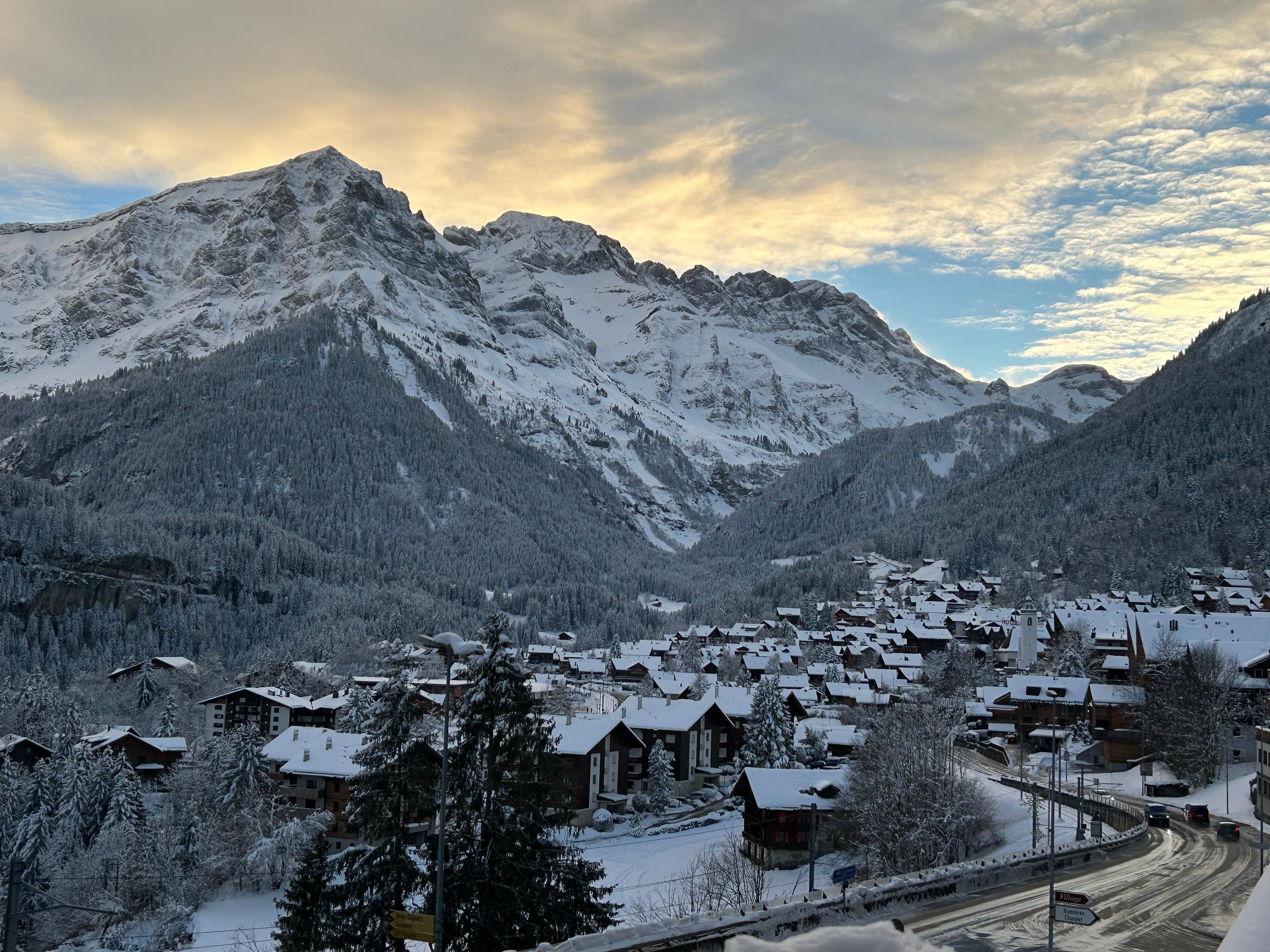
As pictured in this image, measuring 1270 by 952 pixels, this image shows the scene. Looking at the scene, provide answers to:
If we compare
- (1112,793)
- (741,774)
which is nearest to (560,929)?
(741,774)

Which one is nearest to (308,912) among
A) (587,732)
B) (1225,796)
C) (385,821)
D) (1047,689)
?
(385,821)

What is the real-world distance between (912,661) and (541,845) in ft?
338

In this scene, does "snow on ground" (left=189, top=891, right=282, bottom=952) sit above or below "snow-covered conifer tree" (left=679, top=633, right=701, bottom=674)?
below

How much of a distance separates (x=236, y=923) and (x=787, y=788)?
29.5 meters

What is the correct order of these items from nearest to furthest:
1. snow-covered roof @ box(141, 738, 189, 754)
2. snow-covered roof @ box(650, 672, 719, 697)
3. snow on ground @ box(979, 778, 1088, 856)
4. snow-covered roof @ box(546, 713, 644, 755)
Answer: snow on ground @ box(979, 778, 1088, 856), snow-covered roof @ box(546, 713, 644, 755), snow-covered roof @ box(141, 738, 189, 754), snow-covered roof @ box(650, 672, 719, 697)

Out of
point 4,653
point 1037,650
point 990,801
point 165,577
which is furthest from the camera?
point 165,577

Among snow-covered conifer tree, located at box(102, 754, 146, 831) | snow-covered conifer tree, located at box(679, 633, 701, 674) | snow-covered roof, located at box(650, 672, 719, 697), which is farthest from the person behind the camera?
snow-covered conifer tree, located at box(679, 633, 701, 674)

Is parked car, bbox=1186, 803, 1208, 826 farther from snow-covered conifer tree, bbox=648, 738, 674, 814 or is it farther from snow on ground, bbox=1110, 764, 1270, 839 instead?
snow-covered conifer tree, bbox=648, 738, 674, 814

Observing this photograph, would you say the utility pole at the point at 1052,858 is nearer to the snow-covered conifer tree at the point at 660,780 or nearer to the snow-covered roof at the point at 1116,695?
the snow-covered roof at the point at 1116,695

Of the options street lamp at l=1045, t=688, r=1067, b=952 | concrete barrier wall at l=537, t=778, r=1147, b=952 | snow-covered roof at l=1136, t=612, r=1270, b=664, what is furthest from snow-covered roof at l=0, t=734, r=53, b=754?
snow-covered roof at l=1136, t=612, r=1270, b=664

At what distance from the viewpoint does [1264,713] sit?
67.6 m

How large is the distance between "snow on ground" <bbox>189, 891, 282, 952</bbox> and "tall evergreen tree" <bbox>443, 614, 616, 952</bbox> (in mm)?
21922

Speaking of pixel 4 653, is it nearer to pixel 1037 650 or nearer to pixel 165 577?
pixel 165 577

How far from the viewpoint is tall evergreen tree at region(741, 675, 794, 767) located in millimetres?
69312
